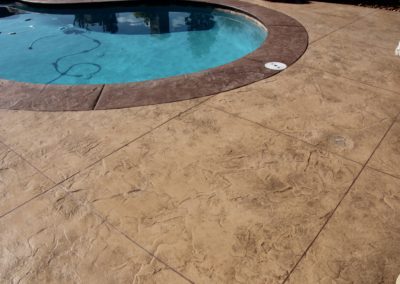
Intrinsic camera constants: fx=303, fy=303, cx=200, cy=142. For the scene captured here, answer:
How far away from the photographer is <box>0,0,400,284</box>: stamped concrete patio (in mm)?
2203

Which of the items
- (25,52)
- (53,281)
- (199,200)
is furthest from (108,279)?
(25,52)

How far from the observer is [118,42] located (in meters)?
8.16

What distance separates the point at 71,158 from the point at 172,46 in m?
5.51

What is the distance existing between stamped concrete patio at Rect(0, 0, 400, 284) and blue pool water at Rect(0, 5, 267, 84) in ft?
Result: 10.3

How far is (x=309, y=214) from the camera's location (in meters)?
2.57

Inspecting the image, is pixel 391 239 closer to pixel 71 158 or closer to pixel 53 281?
pixel 53 281

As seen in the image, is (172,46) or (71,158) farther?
(172,46)

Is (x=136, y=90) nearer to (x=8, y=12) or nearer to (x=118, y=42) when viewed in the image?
(x=118, y=42)

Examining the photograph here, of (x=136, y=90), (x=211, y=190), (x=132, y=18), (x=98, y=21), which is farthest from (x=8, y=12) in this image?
(x=211, y=190)

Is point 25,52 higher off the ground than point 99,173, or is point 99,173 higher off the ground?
point 99,173

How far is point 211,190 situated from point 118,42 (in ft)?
21.7

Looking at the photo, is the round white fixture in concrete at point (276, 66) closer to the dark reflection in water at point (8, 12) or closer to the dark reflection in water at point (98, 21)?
the dark reflection in water at point (98, 21)

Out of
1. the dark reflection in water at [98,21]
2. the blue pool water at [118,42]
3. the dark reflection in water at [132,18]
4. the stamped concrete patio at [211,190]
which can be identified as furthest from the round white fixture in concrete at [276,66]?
the dark reflection in water at [98,21]

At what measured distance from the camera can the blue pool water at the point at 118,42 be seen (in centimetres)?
696
